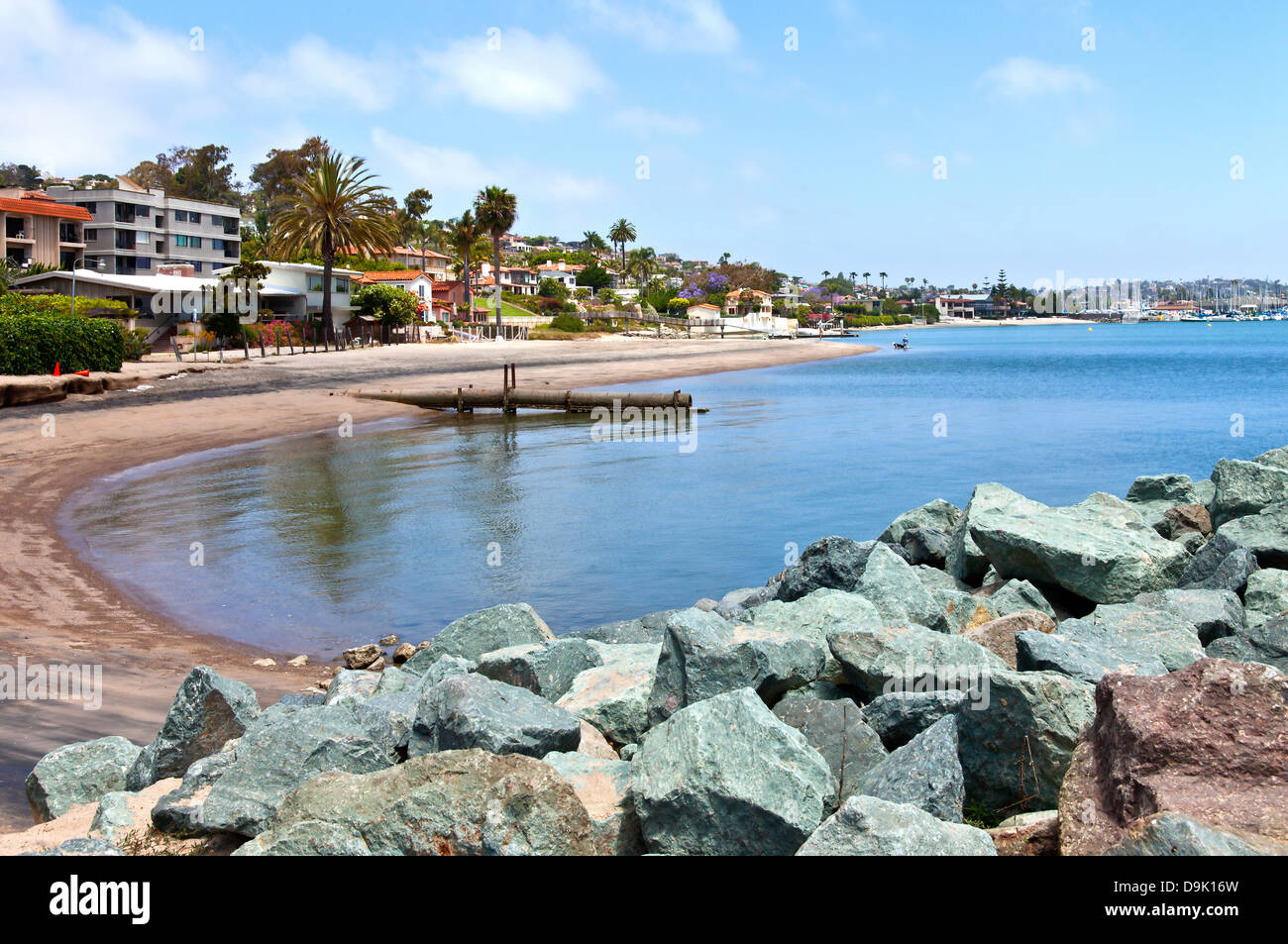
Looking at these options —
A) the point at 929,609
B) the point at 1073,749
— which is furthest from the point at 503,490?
the point at 1073,749

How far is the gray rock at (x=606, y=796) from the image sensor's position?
482 cm

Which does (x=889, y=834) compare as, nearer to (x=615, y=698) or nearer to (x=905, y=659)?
(x=905, y=659)

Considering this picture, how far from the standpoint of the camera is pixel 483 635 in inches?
347

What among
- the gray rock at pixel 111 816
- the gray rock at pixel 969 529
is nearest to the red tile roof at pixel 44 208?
the gray rock at pixel 969 529

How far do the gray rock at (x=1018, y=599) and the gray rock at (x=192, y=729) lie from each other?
19.5ft

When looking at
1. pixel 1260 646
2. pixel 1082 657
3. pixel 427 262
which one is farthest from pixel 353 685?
pixel 427 262

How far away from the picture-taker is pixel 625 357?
7344 centimetres

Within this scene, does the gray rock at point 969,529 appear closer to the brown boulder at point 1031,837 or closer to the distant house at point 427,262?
the brown boulder at point 1031,837

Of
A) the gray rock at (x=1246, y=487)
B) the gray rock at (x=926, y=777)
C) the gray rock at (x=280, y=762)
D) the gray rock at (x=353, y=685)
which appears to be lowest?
the gray rock at (x=353, y=685)

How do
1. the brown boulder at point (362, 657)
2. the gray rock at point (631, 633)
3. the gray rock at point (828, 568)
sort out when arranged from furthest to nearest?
the brown boulder at point (362, 657), the gray rock at point (828, 568), the gray rock at point (631, 633)

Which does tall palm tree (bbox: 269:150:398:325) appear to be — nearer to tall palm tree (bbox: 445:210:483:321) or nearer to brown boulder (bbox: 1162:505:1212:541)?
tall palm tree (bbox: 445:210:483:321)

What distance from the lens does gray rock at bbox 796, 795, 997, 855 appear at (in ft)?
13.4

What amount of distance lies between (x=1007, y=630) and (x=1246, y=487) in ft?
21.0
